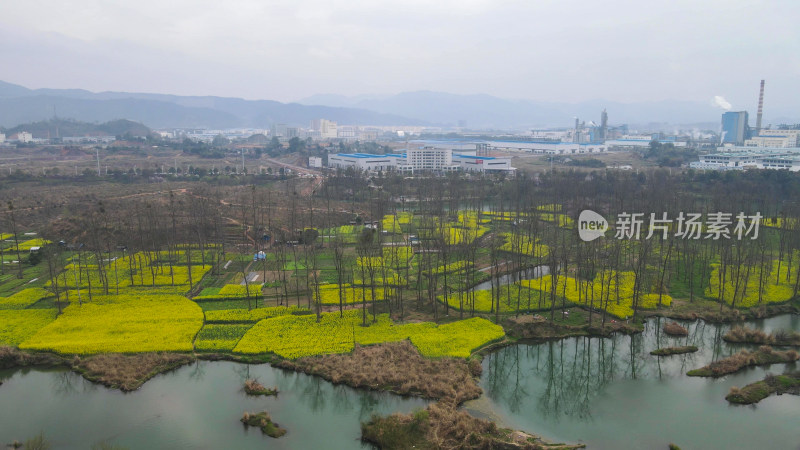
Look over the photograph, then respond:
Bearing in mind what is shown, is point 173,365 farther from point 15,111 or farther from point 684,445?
point 15,111

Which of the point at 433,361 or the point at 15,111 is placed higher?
the point at 15,111

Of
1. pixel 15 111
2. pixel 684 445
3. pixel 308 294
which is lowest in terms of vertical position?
pixel 684 445

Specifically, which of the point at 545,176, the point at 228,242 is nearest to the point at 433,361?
the point at 228,242

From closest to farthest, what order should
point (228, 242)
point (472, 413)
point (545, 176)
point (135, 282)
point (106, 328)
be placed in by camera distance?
point (472, 413)
point (106, 328)
point (135, 282)
point (228, 242)
point (545, 176)

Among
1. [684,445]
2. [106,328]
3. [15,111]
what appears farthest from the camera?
[15,111]

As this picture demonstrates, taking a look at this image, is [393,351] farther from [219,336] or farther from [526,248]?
[526,248]

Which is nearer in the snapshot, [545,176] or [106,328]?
[106,328]

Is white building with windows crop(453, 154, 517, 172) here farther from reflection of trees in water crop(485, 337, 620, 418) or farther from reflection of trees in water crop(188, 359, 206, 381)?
reflection of trees in water crop(188, 359, 206, 381)

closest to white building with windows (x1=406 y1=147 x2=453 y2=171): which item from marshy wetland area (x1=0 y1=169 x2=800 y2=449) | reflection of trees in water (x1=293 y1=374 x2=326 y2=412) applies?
marshy wetland area (x1=0 y1=169 x2=800 y2=449)
